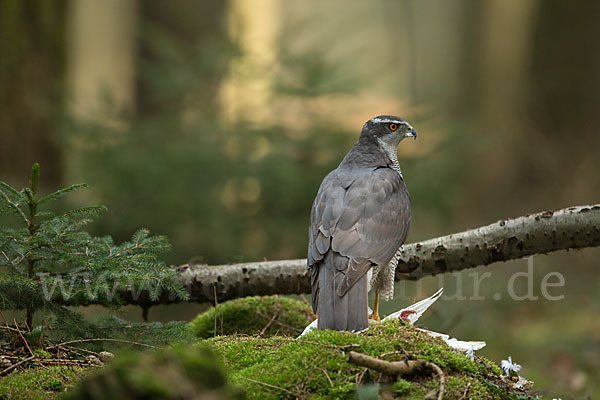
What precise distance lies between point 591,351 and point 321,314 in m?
5.32

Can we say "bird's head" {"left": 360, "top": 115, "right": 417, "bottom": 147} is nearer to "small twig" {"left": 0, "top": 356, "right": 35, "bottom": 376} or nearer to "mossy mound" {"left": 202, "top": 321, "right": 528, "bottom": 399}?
"mossy mound" {"left": 202, "top": 321, "right": 528, "bottom": 399}

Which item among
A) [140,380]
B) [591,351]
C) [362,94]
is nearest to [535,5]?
[362,94]

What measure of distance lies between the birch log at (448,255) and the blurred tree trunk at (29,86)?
4.14m

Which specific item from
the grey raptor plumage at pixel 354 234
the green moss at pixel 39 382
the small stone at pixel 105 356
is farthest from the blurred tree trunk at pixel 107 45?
the green moss at pixel 39 382

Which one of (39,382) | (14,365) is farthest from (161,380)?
(14,365)

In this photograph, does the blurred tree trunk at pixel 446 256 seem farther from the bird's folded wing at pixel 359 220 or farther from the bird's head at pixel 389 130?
the bird's head at pixel 389 130

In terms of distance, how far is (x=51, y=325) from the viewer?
139 inches

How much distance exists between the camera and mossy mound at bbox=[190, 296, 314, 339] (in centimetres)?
464

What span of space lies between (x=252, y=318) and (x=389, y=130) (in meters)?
1.92

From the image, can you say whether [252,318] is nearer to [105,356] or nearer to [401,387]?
[105,356]

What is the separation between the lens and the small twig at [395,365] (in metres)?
2.61

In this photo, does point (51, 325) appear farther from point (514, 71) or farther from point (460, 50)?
point (460, 50)

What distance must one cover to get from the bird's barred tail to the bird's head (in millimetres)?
1570

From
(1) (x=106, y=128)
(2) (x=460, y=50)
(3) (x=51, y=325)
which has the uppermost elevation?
(2) (x=460, y=50)
